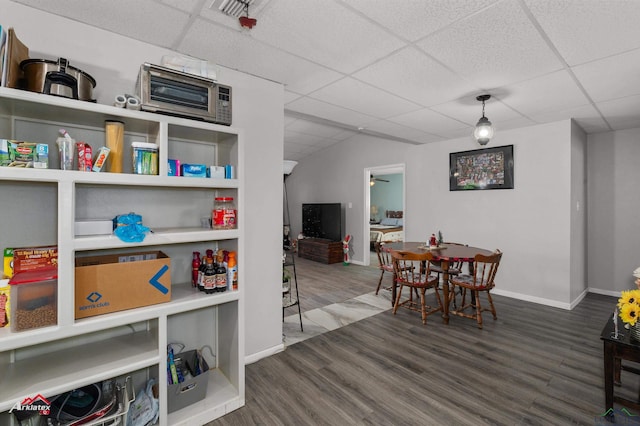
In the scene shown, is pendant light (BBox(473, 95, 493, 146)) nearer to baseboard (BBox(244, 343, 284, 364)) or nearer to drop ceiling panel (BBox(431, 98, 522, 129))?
drop ceiling panel (BBox(431, 98, 522, 129))

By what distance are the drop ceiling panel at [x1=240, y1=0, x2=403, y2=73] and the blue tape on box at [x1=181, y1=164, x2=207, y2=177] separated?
0.95 metres

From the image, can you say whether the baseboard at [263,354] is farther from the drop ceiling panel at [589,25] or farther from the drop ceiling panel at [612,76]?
the drop ceiling panel at [612,76]

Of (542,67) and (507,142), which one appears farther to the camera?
(507,142)

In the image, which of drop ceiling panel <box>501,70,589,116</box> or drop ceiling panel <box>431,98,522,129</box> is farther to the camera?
drop ceiling panel <box>431,98,522,129</box>

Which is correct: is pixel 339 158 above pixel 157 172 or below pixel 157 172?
above

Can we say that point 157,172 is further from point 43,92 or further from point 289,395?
point 289,395

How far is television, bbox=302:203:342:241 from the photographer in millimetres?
6875

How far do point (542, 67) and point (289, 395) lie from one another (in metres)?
3.22

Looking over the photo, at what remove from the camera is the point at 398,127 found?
13.7ft

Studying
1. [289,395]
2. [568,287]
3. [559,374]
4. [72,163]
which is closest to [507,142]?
[568,287]

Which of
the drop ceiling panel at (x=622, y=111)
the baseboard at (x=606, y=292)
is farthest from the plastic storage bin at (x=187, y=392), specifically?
the baseboard at (x=606, y=292)

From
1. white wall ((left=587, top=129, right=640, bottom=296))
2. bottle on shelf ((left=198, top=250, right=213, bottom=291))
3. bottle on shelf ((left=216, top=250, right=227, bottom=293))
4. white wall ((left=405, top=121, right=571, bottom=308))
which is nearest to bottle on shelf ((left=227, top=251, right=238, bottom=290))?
bottle on shelf ((left=216, top=250, right=227, bottom=293))

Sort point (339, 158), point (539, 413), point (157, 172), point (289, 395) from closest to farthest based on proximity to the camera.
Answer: point (157, 172) < point (539, 413) < point (289, 395) < point (339, 158)

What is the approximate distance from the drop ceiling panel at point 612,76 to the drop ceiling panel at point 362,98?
145 centimetres
